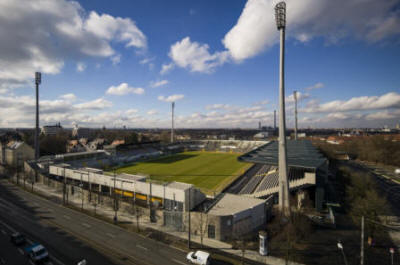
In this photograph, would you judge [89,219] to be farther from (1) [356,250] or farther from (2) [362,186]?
(2) [362,186]

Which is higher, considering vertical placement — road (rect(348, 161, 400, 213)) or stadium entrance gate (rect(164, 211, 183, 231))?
stadium entrance gate (rect(164, 211, 183, 231))

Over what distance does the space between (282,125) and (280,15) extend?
17.5 metres

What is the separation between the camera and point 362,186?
116 feet

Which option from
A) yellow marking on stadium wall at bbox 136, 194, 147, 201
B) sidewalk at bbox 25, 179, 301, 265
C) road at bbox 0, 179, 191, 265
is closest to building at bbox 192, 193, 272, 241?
sidewalk at bbox 25, 179, 301, 265

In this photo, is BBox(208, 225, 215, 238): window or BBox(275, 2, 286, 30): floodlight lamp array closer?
BBox(208, 225, 215, 238): window

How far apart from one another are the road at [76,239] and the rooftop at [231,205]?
6.66m

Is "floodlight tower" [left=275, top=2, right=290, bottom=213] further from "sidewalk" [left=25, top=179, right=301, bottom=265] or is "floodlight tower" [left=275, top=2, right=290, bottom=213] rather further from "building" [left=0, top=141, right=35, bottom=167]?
"building" [left=0, top=141, right=35, bottom=167]

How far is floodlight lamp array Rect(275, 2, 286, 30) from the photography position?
30.1 metres

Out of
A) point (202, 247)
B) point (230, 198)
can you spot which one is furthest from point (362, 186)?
point (202, 247)

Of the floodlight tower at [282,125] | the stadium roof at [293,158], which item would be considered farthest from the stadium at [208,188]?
the floodlight tower at [282,125]

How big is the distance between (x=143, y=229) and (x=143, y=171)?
3462 cm

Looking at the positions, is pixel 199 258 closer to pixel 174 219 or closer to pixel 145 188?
pixel 174 219

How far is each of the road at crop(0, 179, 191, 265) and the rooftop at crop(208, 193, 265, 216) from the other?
21.9ft

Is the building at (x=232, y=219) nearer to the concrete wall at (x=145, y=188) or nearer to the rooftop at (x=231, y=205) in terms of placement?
the rooftop at (x=231, y=205)
